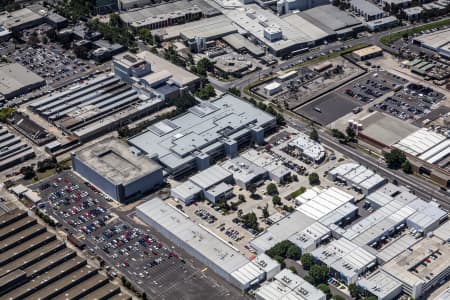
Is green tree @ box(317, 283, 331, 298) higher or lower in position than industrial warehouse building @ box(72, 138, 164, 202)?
lower

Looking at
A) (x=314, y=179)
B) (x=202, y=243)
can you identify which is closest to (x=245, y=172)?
(x=314, y=179)

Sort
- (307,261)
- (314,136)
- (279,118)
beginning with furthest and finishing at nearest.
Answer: (279,118), (314,136), (307,261)

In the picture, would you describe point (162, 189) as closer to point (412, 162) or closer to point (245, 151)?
point (245, 151)

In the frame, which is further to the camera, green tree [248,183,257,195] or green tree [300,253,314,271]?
green tree [248,183,257,195]

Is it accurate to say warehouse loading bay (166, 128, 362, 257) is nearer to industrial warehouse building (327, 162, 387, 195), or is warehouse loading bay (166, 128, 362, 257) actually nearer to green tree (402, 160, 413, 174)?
industrial warehouse building (327, 162, 387, 195)

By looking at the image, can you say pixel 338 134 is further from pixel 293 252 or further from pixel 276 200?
pixel 293 252

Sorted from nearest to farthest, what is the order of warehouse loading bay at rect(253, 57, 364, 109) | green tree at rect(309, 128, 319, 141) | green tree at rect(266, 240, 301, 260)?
green tree at rect(266, 240, 301, 260) → green tree at rect(309, 128, 319, 141) → warehouse loading bay at rect(253, 57, 364, 109)

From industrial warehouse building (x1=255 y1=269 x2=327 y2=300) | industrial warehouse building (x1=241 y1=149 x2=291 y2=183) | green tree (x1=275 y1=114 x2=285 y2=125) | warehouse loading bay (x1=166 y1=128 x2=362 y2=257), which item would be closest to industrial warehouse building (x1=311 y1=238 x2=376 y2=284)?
industrial warehouse building (x1=255 y1=269 x2=327 y2=300)
